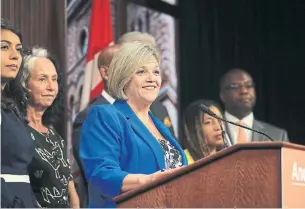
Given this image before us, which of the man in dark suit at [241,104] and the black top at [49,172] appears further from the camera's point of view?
the man in dark suit at [241,104]

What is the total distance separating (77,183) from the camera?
15.3ft

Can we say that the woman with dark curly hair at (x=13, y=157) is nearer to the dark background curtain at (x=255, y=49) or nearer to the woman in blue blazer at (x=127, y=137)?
the woman in blue blazer at (x=127, y=137)

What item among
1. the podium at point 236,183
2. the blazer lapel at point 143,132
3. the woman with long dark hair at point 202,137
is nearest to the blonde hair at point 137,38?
the woman with long dark hair at point 202,137

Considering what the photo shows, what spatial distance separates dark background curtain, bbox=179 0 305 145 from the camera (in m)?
6.18

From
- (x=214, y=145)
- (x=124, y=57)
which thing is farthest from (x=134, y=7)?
(x=124, y=57)

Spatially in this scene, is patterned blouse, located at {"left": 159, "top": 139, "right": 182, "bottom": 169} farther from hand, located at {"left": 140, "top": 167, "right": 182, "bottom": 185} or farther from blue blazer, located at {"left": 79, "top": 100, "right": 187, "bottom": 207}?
hand, located at {"left": 140, "top": 167, "right": 182, "bottom": 185}

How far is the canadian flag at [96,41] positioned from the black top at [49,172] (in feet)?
3.98

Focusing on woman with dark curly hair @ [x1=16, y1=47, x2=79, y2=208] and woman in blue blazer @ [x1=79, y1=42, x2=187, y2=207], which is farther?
woman with dark curly hair @ [x1=16, y1=47, x2=79, y2=208]

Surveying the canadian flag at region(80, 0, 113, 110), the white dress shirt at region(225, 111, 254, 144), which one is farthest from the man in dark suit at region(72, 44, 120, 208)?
the white dress shirt at region(225, 111, 254, 144)

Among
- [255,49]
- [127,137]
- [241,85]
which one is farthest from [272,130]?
[127,137]

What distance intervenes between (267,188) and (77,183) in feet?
7.37

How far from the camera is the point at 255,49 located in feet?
20.6

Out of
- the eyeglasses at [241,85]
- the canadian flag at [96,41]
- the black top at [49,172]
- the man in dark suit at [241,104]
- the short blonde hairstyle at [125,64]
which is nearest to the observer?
the short blonde hairstyle at [125,64]

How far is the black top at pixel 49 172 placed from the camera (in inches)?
149
